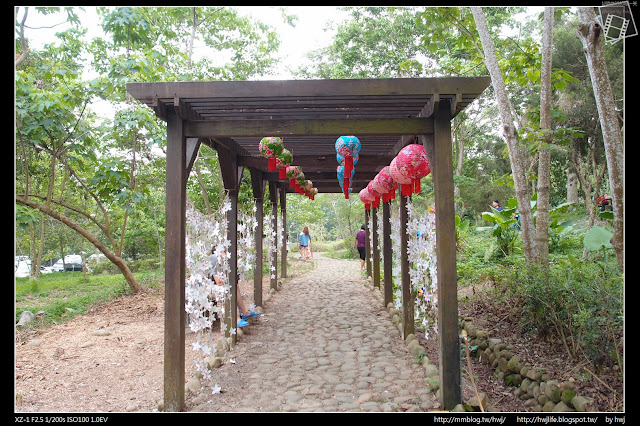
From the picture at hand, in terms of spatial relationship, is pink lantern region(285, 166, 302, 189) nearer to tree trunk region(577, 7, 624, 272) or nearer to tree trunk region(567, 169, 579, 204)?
tree trunk region(577, 7, 624, 272)

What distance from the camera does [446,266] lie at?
11.1 ft

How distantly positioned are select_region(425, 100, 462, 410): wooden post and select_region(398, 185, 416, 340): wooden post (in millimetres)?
1725

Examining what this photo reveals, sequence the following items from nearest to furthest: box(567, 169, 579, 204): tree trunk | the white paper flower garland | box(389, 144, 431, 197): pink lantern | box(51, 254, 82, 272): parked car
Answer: box(389, 144, 431, 197): pink lantern < the white paper flower garland < box(567, 169, 579, 204): tree trunk < box(51, 254, 82, 272): parked car

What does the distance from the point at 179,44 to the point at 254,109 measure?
23.3ft

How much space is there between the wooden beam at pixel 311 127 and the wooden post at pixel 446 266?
6.1 inches

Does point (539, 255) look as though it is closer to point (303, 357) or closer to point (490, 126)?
point (303, 357)

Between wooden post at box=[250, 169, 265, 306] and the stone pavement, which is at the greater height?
wooden post at box=[250, 169, 265, 306]

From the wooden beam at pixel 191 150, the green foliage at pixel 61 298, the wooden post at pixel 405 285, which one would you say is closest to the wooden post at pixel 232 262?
the wooden beam at pixel 191 150

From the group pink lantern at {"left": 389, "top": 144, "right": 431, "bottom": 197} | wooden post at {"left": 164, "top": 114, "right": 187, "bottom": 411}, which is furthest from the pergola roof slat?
pink lantern at {"left": 389, "top": 144, "right": 431, "bottom": 197}

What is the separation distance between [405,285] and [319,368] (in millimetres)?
1552

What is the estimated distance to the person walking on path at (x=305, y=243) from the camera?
16.1m

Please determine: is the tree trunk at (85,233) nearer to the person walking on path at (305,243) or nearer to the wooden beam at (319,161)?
the wooden beam at (319,161)

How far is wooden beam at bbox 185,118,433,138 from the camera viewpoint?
Answer: 354cm
